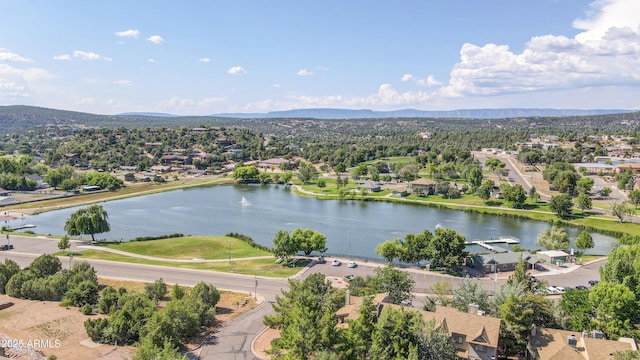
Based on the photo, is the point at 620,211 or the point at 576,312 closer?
the point at 576,312

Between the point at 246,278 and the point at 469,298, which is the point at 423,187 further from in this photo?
the point at 469,298

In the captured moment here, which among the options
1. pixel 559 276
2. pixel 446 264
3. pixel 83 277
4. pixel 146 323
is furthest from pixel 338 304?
pixel 559 276

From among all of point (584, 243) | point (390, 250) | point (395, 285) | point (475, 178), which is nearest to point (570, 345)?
point (395, 285)

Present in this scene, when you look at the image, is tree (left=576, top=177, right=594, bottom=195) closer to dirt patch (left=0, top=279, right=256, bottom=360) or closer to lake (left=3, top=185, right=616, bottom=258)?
lake (left=3, top=185, right=616, bottom=258)

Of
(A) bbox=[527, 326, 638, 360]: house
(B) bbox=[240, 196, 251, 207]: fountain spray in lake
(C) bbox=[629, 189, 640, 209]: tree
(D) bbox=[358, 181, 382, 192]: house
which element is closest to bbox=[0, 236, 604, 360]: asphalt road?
(A) bbox=[527, 326, 638, 360]: house

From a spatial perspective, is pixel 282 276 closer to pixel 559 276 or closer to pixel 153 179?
pixel 559 276

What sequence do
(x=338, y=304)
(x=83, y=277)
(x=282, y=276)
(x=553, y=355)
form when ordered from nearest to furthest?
1. (x=553, y=355)
2. (x=338, y=304)
3. (x=83, y=277)
4. (x=282, y=276)

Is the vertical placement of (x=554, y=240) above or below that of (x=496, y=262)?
above
